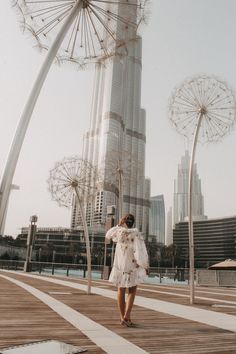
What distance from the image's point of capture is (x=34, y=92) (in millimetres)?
4617

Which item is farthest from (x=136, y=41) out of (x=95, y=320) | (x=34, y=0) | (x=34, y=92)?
(x=95, y=320)

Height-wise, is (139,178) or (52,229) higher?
(52,229)

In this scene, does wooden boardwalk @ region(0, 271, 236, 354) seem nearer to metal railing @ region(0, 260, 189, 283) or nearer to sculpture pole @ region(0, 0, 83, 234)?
sculpture pole @ region(0, 0, 83, 234)

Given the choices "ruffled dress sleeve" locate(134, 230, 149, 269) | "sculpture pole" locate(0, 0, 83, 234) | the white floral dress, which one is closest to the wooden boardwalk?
the white floral dress

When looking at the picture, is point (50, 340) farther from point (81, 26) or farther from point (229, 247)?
point (229, 247)

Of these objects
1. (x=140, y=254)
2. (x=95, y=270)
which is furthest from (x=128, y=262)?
(x=95, y=270)

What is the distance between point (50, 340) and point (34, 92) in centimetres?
312

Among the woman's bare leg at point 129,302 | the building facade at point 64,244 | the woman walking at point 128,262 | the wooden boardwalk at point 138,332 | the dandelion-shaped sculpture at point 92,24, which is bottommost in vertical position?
the wooden boardwalk at point 138,332

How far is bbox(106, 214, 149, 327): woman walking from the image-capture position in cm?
616

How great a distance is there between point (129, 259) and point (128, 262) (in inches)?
2.3

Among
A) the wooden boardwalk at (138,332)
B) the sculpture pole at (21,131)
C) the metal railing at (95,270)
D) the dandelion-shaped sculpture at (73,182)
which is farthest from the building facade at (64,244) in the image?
the sculpture pole at (21,131)

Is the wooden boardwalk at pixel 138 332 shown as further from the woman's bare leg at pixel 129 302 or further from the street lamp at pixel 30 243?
the street lamp at pixel 30 243

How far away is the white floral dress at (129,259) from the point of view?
20.3ft

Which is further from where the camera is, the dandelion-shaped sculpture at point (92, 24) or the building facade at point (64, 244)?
the building facade at point (64, 244)
